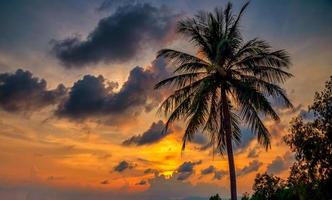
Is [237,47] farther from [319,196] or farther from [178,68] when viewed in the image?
[319,196]

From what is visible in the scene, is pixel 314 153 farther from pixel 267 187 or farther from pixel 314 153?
pixel 267 187

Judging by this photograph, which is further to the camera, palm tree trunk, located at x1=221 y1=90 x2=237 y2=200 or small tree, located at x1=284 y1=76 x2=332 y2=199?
palm tree trunk, located at x1=221 y1=90 x2=237 y2=200

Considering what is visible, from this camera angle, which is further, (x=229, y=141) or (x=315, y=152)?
(x=229, y=141)

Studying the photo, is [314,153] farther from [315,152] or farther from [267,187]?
[267,187]

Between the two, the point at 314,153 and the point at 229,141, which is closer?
the point at 314,153

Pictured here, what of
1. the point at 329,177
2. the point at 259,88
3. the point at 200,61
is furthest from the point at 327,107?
the point at 200,61

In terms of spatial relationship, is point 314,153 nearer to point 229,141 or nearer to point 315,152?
point 315,152

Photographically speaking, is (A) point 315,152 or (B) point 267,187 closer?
(A) point 315,152

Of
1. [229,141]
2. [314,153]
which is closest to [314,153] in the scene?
[314,153]

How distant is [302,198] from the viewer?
68.8 feet

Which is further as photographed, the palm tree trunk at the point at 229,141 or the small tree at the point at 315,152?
the palm tree trunk at the point at 229,141

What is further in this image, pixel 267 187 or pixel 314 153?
pixel 267 187

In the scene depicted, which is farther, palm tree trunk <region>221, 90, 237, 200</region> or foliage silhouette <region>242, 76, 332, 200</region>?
palm tree trunk <region>221, 90, 237, 200</region>

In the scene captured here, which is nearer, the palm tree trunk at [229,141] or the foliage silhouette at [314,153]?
the foliage silhouette at [314,153]
